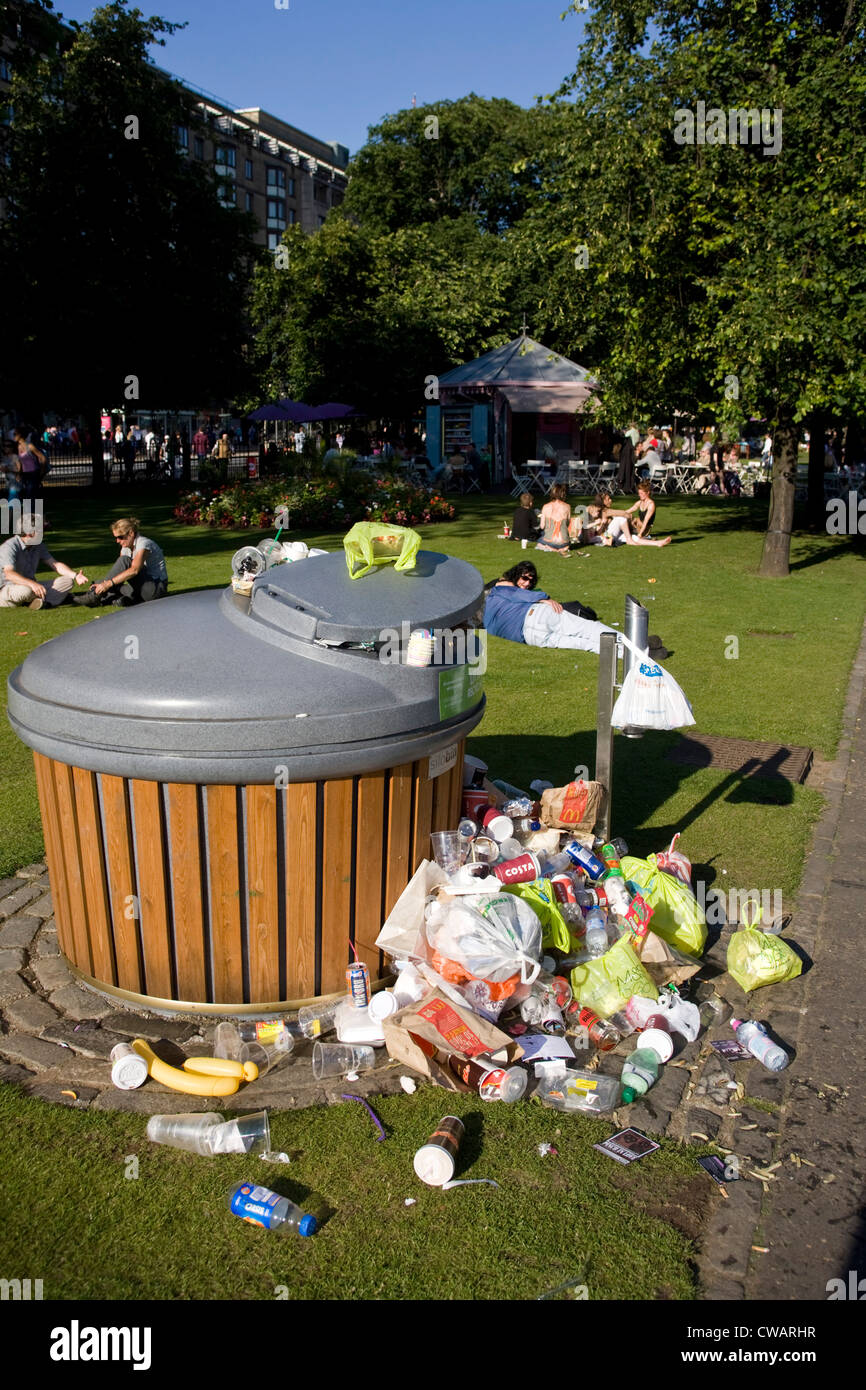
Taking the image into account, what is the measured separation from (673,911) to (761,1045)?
2.66 feet

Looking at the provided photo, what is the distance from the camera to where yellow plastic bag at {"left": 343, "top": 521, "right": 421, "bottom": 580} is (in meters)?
4.34

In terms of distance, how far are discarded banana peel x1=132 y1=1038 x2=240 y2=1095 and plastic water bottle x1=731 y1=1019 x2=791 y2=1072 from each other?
1832 mm

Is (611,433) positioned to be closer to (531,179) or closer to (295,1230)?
(531,179)

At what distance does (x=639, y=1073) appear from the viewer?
11.9 ft

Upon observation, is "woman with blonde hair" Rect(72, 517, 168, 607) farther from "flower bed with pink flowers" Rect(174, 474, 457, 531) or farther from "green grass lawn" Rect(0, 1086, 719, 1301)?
"green grass lawn" Rect(0, 1086, 719, 1301)

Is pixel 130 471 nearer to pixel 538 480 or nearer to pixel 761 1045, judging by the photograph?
pixel 538 480

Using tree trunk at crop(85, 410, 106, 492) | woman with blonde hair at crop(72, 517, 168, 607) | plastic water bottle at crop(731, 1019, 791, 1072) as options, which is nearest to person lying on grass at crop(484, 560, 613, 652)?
woman with blonde hair at crop(72, 517, 168, 607)

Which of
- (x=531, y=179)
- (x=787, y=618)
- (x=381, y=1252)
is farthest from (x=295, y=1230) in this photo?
(x=531, y=179)

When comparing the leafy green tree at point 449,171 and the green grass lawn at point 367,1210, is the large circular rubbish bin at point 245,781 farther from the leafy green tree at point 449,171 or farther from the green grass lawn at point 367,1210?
the leafy green tree at point 449,171

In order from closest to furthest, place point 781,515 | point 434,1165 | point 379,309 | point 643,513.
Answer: point 434,1165
point 781,515
point 643,513
point 379,309

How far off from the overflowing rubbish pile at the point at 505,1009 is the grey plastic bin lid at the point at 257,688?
65cm

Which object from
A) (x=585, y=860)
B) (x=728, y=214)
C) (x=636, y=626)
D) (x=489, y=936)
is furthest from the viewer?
(x=728, y=214)

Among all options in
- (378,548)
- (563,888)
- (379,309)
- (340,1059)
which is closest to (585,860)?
(563,888)

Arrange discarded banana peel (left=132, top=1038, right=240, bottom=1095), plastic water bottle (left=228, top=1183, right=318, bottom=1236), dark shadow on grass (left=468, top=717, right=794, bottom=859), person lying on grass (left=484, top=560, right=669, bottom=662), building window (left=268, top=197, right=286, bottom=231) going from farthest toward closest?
building window (left=268, top=197, right=286, bottom=231) < person lying on grass (left=484, top=560, right=669, bottom=662) < dark shadow on grass (left=468, top=717, right=794, bottom=859) < discarded banana peel (left=132, top=1038, right=240, bottom=1095) < plastic water bottle (left=228, top=1183, right=318, bottom=1236)
